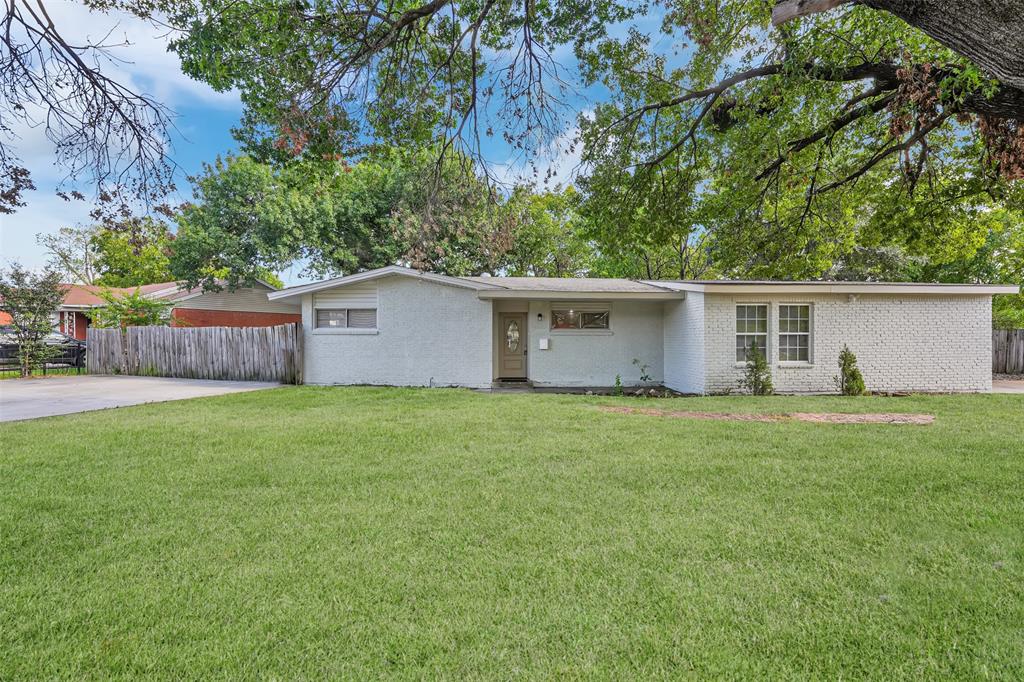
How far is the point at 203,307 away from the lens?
2161cm

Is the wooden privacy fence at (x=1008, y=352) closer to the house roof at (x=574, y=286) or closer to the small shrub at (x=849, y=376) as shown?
the small shrub at (x=849, y=376)

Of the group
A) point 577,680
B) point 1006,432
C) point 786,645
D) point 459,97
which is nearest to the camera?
point 577,680

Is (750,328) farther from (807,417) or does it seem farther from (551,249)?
(551,249)

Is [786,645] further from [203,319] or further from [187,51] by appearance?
[203,319]

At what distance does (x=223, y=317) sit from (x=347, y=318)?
1249cm

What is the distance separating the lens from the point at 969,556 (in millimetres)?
3023

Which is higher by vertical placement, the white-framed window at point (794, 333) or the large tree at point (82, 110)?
the large tree at point (82, 110)

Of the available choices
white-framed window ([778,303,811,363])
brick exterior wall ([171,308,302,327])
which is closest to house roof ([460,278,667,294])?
white-framed window ([778,303,811,363])

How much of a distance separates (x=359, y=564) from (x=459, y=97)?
5092mm

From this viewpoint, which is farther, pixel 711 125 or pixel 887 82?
pixel 711 125

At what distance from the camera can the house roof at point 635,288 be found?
1112 cm

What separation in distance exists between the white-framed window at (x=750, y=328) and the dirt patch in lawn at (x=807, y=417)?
3.25m

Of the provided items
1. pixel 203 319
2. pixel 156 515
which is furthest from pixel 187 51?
pixel 203 319

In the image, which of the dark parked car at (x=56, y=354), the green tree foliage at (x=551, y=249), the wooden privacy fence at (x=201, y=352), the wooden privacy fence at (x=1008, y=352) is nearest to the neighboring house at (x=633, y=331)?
the wooden privacy fence at (x=201, y=352)
